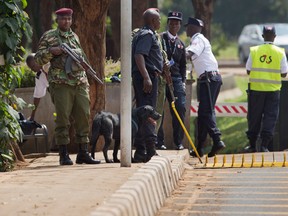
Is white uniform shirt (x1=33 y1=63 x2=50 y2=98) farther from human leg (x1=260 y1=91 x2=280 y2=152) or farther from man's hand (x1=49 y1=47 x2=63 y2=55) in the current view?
human leg (x1=260 y1=91 x2=280 y2=152)

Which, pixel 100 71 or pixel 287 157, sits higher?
pixel 100 71

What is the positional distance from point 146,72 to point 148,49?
0.95 feet

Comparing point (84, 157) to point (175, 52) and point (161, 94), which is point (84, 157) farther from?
point (175, 52)

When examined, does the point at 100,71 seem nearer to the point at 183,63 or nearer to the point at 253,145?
the point at 183,63

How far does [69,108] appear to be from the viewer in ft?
45.5

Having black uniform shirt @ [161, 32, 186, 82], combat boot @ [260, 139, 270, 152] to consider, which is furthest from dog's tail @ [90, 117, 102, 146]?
combat boot @ [260, 139, 270, 152]

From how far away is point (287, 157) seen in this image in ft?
52.6

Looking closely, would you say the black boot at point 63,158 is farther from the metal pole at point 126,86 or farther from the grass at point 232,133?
the grass at point 232,133

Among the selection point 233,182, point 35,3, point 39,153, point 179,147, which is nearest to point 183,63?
point 179,147

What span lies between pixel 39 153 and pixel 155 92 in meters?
2.11

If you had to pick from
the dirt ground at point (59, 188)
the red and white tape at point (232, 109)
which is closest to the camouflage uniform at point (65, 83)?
the dirt ground at point (59, 188)

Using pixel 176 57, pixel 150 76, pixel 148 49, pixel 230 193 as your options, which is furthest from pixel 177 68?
pixel 230 193

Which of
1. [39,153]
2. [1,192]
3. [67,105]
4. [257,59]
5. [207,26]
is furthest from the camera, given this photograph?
[207,26]

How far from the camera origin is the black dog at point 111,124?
14000 millimetres
